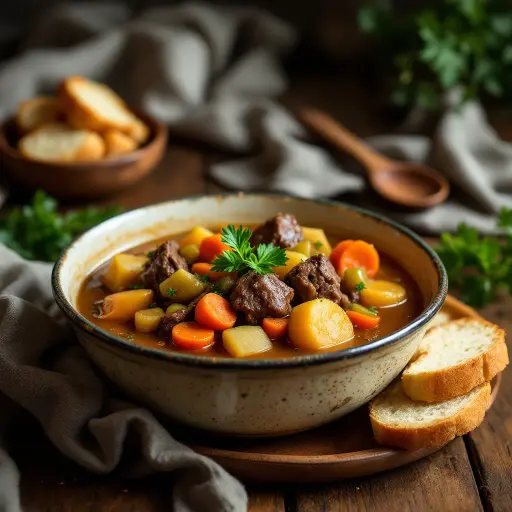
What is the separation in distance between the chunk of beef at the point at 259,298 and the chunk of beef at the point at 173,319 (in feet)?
0.54

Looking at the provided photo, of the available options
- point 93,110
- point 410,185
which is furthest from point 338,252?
point 93,110

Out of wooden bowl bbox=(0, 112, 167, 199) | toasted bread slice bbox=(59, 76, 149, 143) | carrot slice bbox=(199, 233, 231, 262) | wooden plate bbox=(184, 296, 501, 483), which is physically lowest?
wooden bowl bbox=(0, 112, 167, 199)

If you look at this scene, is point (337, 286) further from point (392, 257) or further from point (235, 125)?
point (235, 125)

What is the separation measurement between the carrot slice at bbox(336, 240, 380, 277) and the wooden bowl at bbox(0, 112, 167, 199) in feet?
6.87

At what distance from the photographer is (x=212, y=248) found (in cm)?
345

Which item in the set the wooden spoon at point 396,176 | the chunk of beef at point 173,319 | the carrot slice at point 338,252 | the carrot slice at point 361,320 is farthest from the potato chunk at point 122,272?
the wooden spoon at point 396,176

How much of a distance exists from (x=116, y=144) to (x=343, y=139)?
1.59 metres

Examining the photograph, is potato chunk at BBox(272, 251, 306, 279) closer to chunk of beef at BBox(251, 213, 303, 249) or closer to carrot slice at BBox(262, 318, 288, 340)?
chunk of beef at BBox(251, 213, 303, 249)

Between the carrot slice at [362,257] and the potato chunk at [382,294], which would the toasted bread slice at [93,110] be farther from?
the potato chunk at [382,294]

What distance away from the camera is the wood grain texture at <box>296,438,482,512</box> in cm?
284

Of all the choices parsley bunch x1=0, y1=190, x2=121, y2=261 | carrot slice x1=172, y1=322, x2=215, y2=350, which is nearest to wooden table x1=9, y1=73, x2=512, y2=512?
carrot slice x1=172, y1=322, x2=215, y2=350

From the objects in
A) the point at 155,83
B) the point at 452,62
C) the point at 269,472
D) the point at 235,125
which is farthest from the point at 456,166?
the point at 269,472

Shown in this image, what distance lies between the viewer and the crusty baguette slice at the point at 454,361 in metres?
3.12

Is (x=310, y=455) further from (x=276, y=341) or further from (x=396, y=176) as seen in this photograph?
(x=396, y=176)
